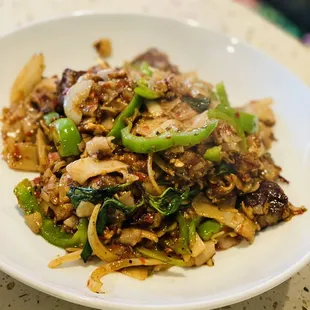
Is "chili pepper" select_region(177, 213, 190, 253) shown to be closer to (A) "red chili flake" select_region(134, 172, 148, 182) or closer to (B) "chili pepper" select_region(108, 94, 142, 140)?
(A) "red chili flake" select_region(134, 172, 148, 182)

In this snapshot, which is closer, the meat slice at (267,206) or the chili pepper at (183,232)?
the chili pepper at (183,232)

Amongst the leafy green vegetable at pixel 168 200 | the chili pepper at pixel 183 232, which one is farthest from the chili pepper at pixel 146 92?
the chili pepper at pixel 183 232

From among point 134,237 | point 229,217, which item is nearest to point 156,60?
point 229,217

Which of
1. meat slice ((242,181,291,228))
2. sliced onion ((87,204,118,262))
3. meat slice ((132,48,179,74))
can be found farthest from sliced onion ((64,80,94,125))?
meat slice ((242,181,291,228))

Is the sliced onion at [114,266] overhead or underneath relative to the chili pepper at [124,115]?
underneath

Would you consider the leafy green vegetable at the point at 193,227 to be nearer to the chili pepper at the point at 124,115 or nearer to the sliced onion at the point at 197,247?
the sliced onion at the point at 197,247

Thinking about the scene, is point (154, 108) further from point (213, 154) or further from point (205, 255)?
point (205, 255)

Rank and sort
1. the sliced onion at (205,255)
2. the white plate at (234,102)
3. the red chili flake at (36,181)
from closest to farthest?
the white plate at (234,102)
the sliced onion at (205,255)
the red chili flake at (36,181)
